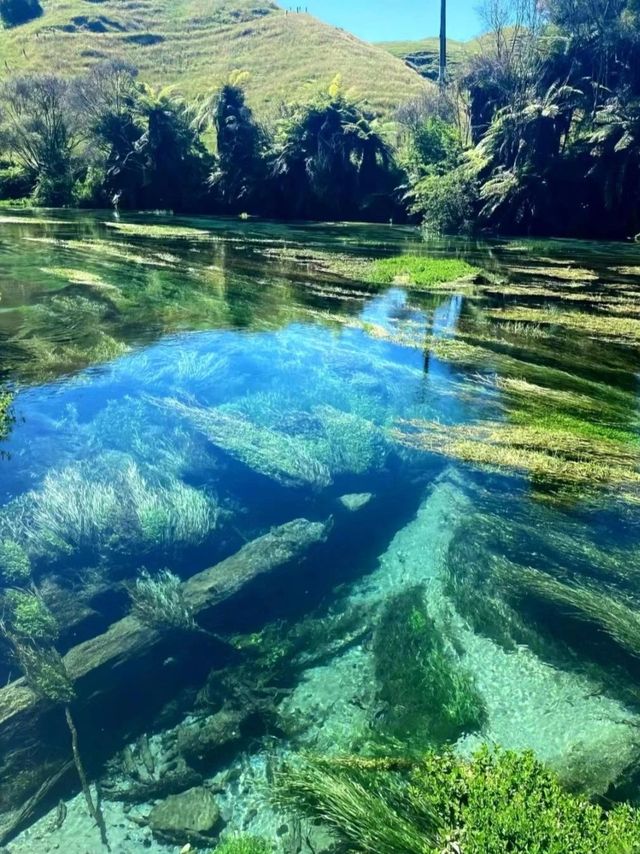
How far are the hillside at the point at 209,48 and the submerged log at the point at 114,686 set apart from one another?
76212 mm

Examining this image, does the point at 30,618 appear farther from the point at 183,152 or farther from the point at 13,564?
the point at 183,152

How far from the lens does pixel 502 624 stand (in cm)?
570

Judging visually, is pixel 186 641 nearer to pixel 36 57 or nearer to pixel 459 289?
pixel 459 289

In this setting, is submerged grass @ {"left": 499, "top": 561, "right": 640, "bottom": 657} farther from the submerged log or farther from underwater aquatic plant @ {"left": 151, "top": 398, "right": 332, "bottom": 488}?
underwater aquatic plant @ {"left": 151, "top": 398, "right": 332, "bottom": 488}

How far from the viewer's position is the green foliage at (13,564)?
5941 millimetres

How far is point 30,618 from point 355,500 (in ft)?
13.8

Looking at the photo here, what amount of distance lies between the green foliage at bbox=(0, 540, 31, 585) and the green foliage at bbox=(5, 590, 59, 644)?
0.79ft

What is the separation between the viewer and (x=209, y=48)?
9912cm

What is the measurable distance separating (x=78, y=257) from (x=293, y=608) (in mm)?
23450

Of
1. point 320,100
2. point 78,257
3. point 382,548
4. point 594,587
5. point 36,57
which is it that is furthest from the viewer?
point 36,57

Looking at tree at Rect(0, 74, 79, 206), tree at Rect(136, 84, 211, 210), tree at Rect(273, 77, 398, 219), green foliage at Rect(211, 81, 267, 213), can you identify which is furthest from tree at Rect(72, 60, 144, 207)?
tree at Rect(273, 77, 398, 219)

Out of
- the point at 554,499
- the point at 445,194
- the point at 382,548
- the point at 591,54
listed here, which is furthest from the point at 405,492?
the point at 591,54

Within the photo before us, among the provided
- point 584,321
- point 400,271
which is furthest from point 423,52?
point 584,321

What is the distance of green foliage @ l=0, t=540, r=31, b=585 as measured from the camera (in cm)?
594
